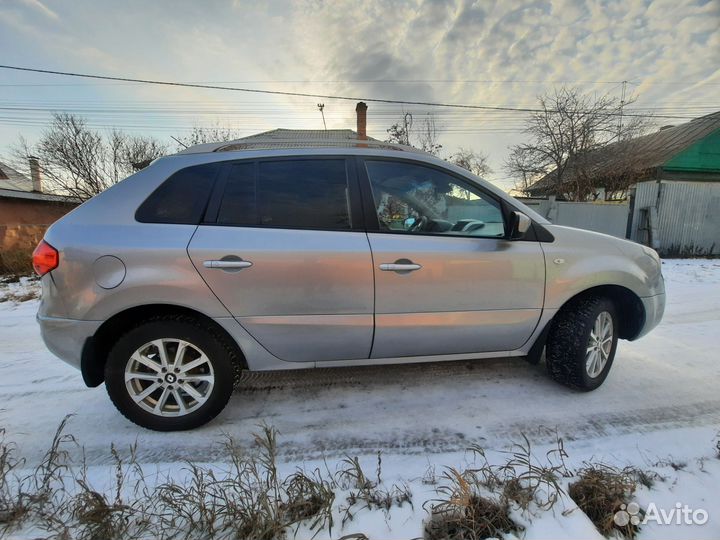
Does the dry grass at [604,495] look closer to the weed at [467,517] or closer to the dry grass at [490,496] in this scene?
the dry grass at [490,496]

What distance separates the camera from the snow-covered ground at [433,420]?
1741 mm

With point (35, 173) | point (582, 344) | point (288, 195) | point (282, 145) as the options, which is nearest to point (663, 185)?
point (582, 344)

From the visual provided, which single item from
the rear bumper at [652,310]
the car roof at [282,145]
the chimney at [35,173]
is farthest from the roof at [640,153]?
the chimney at [35,173]

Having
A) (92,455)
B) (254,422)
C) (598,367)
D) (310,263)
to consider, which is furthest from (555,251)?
(92,455)

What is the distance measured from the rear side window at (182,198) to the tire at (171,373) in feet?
2.08

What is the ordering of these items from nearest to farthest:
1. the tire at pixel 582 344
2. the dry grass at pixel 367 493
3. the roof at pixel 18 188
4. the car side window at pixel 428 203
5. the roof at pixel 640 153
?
the dry grass at pixel 367 493 < the car side window at pixel 428 203 < the tire at pixel 582 344 < the roof at pixel 640 153 < the roof at pixel 18 188

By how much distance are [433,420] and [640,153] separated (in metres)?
19.6

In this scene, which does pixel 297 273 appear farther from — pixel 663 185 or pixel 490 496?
pixel 663 185

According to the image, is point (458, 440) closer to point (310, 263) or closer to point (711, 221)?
point (310, 263)

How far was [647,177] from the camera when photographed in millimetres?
15828

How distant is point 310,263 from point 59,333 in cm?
160

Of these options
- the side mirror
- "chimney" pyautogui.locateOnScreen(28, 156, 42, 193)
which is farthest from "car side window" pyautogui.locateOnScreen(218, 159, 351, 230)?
"chimney" pyautogui.locateOnScreen(28, 156, 42, 193)

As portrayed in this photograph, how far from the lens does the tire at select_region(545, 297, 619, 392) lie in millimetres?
2535

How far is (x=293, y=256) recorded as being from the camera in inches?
83.7
